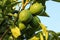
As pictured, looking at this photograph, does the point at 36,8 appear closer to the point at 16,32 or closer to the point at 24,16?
the point at 24,16

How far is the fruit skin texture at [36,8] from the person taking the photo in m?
1.64

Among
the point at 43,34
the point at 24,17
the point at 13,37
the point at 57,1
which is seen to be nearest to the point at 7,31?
the point at 13,37

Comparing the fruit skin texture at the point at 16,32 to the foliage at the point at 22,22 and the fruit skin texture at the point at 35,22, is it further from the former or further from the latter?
the fruit skin texture at the point at 35,22

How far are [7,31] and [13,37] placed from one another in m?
0.06

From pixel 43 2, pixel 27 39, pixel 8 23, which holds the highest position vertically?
pixel 43 2

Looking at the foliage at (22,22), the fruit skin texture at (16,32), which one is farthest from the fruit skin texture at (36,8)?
the fruit skin texture at (16,32)

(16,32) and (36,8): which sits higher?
(36,8)

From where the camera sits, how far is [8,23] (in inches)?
66.9

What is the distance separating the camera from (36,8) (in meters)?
1.69

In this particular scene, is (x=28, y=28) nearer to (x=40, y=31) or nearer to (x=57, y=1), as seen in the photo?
(x=40, y=31)

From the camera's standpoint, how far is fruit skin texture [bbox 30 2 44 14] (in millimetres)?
1643

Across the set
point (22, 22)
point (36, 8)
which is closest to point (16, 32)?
point (22, 22)

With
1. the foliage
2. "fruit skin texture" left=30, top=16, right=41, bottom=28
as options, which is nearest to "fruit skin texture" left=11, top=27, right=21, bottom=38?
the foliage

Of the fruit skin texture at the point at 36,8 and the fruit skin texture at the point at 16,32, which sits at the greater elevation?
the fruit skin texture at the point at 36,8
